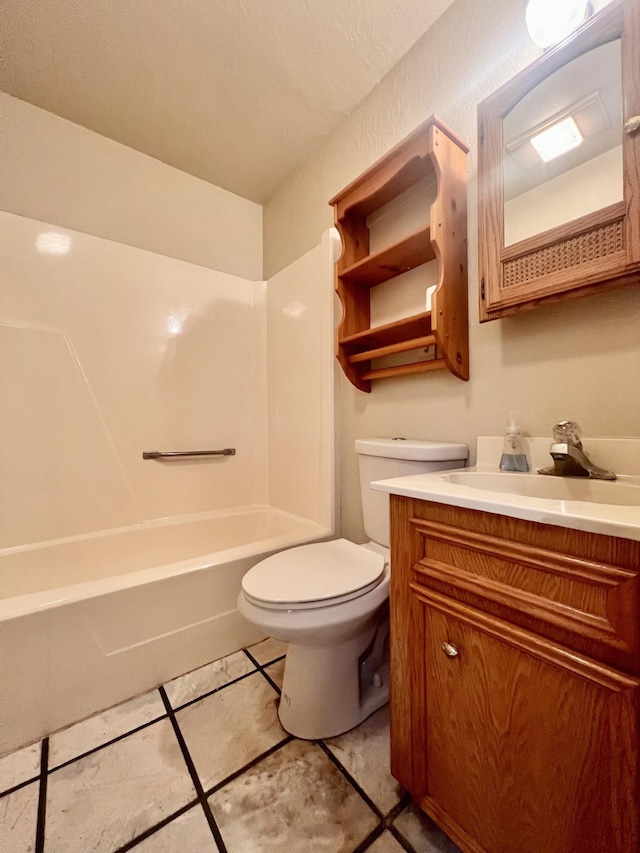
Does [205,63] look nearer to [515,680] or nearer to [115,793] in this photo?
[515,680]

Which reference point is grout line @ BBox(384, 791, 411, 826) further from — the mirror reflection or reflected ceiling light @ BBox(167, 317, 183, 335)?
reflected ceiling light @ BBox(167, 317, 183, 335)

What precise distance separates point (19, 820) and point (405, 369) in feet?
5.50

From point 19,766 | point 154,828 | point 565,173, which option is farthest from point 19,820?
point 565,173

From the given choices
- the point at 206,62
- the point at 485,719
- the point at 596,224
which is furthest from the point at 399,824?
the point at 206,62

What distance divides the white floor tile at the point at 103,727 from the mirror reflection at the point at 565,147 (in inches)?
73.8

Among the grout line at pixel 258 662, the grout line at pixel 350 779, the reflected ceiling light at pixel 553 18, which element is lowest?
the grout line at pixel 350 779

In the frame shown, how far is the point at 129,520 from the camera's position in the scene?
70.8 inches

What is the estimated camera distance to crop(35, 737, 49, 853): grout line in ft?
2.54

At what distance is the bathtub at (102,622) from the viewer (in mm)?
1026

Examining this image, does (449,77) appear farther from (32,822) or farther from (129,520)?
(32,822)

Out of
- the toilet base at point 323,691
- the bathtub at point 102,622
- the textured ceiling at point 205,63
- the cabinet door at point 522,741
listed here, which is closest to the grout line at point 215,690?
the bathtub at point 102,622

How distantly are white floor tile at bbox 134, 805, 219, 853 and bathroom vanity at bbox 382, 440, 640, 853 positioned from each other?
457 millimetres

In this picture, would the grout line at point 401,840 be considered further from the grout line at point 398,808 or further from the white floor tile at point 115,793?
the white floor tile at point 115,793

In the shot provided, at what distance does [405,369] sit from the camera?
136 centimetres
